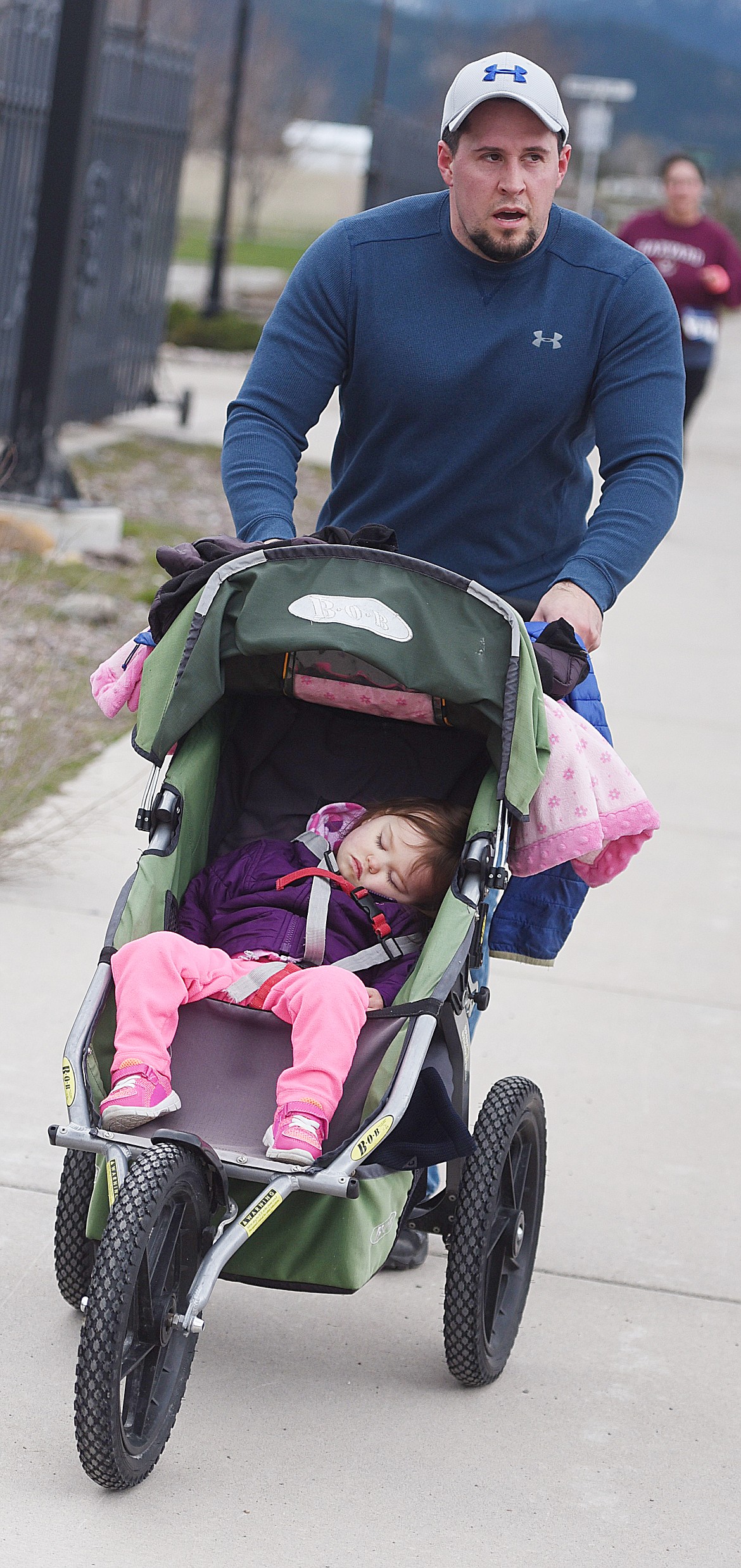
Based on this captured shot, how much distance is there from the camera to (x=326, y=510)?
11.6 ft

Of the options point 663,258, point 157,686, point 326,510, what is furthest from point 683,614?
point 157,686

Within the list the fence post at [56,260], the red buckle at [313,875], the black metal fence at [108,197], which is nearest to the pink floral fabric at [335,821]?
the red buckle at [313,875]

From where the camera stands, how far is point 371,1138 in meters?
2.61

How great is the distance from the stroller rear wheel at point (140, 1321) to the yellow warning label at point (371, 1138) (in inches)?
9.0

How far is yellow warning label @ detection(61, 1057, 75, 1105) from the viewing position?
2.66 metres

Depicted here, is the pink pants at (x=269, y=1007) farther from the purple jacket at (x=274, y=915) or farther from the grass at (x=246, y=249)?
the grass at (x=246, y=249)

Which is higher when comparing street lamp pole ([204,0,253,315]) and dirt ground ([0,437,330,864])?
street lamp pole ([204,0,253,315])

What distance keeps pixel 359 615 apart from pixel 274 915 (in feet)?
1.73

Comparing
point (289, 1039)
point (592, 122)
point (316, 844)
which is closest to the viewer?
point (289, 1039)

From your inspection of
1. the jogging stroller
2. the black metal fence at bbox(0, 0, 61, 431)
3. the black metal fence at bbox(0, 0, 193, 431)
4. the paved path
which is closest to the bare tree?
the black metal fence at bbox(0, 0, 193, 431)

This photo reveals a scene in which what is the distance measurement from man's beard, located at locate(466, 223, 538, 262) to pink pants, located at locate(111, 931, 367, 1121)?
1284mm

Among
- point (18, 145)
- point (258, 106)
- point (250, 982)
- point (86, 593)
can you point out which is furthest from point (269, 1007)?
point (258, 106)

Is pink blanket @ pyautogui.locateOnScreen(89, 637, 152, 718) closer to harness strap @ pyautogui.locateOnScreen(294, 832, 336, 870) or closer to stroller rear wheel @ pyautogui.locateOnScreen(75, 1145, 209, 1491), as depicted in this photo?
harness strap @ pyautogui.locateOnScreen(294, 832, 336, 870)

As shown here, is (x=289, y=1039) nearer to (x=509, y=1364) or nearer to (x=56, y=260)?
(x=509, y=1364)
